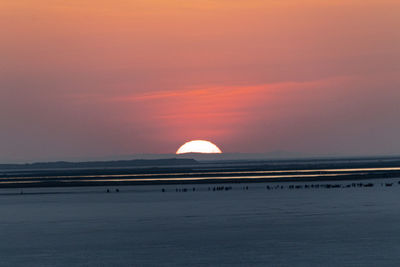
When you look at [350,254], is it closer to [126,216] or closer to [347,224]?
[347,224]

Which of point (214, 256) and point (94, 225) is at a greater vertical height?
point (94, 225)

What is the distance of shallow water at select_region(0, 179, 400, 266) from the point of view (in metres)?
34.1

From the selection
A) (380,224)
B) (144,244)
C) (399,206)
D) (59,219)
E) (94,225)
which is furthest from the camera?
(399,206)

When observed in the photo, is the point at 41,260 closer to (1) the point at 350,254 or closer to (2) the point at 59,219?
(1) the point at 350,254

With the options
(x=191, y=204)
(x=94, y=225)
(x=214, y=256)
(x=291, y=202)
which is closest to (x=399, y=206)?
(x=291, y=202)

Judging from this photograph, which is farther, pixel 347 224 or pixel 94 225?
pixel 94 225

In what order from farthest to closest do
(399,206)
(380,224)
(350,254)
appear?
(399,206), (380,224), (350,254)

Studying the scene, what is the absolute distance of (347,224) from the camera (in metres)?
45.4

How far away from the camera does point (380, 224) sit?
44781mm

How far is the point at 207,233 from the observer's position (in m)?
42.4

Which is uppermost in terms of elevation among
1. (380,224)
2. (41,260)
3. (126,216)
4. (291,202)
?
(291,202)

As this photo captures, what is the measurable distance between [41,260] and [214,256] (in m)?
7.64

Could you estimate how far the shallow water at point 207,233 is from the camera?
1342 inches

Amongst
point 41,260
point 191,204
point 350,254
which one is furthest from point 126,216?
point 350,254
